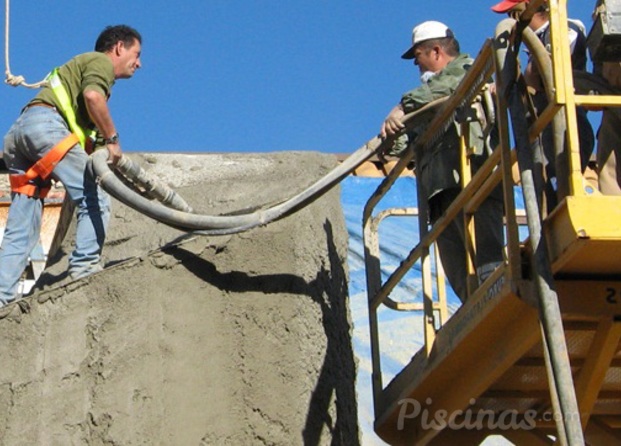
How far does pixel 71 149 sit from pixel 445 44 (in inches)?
79.0

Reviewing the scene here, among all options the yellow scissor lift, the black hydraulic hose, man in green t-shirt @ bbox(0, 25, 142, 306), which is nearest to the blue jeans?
man in green t-shirt @ bbox(0, 25, 142, 306)

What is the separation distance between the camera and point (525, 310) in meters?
5.30

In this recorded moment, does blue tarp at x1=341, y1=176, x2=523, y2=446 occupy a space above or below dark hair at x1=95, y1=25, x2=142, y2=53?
below

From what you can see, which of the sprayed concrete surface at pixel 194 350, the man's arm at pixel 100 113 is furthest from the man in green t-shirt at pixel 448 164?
the man's arm at pixel 100 113

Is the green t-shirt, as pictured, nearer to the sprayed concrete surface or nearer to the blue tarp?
the sprayed concrete surface

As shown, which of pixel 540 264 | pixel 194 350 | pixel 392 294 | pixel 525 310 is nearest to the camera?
pixel 540 264

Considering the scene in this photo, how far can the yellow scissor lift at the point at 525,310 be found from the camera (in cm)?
485

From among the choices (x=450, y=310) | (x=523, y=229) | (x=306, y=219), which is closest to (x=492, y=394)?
(x=306, y=219)

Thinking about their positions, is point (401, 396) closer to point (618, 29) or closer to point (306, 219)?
point (306, 219)

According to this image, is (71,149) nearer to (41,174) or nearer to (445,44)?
(41,174)

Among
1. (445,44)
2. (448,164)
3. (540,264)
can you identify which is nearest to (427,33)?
(445,44)

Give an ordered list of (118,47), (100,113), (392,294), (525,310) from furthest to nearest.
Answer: (392,294)
(118,47)
(100,113)
(525,310)

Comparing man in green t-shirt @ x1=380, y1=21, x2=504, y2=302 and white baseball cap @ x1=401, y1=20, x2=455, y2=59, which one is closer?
man in green t-shirt @ x1=380, y1=21, x2=504, y2=302

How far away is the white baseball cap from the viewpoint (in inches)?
280
